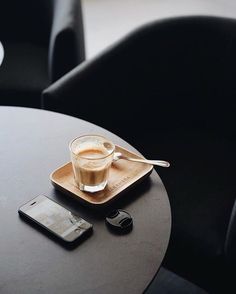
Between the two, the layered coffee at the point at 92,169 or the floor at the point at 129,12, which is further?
the floor at the point at 129,12

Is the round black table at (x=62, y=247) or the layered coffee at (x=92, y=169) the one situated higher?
the layered coffee at (x=92, y=169)

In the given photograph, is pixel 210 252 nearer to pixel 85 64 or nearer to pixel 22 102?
pixel 85 64

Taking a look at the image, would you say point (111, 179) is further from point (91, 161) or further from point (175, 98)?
point (175, 98)

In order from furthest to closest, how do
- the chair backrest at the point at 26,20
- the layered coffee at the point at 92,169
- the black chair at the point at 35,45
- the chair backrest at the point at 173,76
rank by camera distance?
1. the chair backrest at the point at 26,20
2. the black chair at the point at 35,45
3. the chair backrest at the point at 173,76
4. the layered coffee at the point at 92,169

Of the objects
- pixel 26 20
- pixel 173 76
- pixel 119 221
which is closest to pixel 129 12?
pixel 26 20

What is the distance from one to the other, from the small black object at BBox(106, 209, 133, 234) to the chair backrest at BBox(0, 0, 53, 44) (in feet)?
4.66

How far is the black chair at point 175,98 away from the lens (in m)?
1.12

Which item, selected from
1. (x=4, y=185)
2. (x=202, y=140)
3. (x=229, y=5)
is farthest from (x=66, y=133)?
(x=229, y=5)

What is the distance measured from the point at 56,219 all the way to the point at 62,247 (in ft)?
0.18

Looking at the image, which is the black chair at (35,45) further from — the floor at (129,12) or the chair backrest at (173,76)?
the floor at (129,12)

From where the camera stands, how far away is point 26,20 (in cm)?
195

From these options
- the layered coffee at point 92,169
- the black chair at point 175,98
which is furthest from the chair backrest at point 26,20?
the layered coffee at point 92,169

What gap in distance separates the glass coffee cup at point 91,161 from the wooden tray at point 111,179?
1 centimetres

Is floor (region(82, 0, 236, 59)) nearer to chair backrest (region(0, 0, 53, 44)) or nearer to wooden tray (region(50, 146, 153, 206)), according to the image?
chair backrest (region(0, 0, 53, 44))
